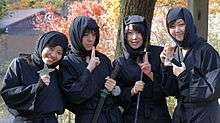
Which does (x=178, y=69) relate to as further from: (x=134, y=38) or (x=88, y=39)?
(x=88, y=39)

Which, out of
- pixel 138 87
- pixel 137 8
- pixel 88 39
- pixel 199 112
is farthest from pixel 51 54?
pixel 137 8

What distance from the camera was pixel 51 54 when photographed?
3938 mm

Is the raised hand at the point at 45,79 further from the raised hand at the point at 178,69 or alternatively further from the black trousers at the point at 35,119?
the raised hand at the point at 178,69

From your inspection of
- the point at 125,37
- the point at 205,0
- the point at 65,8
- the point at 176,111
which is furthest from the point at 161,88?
the point at 65,8

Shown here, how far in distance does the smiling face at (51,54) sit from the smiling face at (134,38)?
671 mm

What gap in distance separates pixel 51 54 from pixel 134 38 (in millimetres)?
792

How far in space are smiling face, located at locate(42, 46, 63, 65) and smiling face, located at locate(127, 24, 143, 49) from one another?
26.4 inches

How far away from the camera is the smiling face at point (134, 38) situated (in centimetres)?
417

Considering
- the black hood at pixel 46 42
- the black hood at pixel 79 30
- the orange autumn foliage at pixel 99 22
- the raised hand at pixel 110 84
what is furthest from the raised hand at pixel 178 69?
the orange autumn foliage at pixel 99 22

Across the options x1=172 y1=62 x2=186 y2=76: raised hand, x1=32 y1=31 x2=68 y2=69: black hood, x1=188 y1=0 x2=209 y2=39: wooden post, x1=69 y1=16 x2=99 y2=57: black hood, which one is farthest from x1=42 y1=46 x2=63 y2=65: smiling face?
x1=188 y1=0 x2=209 y2=39: wooden post

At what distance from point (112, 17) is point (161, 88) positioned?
8.45m

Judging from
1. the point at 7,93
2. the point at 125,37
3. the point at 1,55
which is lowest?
the point at 1,55

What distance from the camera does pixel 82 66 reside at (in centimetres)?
408

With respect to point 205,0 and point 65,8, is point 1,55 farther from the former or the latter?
point 205,0
